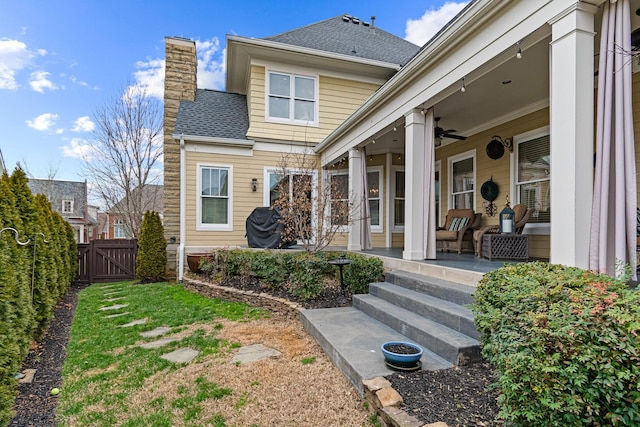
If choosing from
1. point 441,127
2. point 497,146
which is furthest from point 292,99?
point 497,146

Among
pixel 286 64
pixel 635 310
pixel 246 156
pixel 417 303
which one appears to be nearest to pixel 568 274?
pixel 635 310

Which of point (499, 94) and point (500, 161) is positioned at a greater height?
point (499, 94)

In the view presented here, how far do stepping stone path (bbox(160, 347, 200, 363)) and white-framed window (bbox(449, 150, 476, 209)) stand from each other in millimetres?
5893

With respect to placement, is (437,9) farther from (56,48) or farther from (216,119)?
(56,48)

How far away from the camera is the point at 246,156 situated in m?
8.75

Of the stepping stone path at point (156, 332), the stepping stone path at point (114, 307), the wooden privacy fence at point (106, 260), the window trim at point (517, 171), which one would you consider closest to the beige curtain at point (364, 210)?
the window trim at point (517, 171)

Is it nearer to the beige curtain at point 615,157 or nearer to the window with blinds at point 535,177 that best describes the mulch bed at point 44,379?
the beige curtain at point 615,157

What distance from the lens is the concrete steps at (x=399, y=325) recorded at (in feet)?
8.60

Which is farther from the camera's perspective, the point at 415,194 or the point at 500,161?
the point at 500,161

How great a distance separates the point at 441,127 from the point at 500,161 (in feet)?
4.21

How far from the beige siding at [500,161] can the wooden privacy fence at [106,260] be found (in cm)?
885

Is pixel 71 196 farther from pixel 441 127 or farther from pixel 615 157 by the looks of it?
pixel 615 157

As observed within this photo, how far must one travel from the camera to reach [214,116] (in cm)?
920

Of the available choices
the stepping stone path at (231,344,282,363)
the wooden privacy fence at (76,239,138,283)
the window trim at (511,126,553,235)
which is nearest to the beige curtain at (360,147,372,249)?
the window trim at (511,126,553,235)
